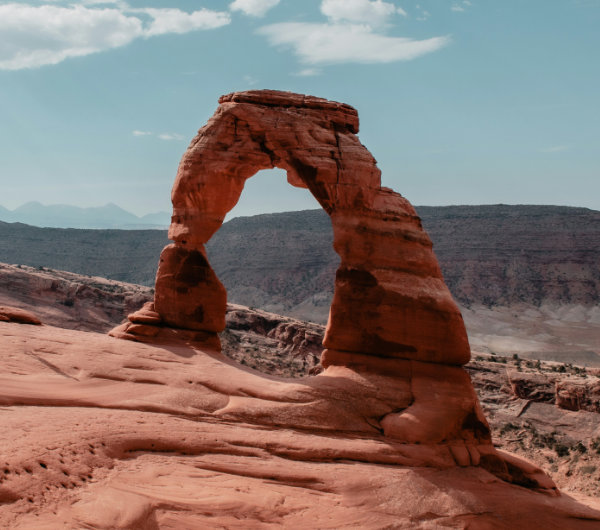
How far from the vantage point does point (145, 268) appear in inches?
3851

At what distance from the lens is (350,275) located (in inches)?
565

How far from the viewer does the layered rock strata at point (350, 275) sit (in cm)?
1340

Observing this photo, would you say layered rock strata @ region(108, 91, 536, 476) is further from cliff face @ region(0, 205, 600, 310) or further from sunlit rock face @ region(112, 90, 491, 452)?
cliff face @ region(0, 205, 600, 310)

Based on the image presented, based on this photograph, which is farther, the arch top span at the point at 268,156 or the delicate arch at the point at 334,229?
the arch top span at the point at 268,156

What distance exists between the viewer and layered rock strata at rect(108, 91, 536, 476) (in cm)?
1340

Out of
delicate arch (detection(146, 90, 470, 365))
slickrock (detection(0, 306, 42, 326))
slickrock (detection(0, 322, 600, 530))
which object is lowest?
slickrock (detection(0, 322, 600, 530))

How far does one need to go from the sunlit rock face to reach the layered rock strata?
24 mm

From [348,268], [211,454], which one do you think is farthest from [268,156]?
[211,454]

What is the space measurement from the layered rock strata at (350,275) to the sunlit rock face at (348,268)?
24 millimetres

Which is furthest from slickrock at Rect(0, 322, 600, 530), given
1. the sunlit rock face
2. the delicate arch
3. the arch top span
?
the arch top span

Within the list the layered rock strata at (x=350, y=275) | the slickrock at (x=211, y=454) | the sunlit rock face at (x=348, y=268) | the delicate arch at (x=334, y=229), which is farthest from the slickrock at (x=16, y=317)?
the delicate arch at (x=334, y=229)

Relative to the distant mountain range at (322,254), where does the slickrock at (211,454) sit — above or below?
below

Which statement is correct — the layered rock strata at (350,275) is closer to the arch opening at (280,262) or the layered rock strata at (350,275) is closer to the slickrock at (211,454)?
the slickrock at (211,454)

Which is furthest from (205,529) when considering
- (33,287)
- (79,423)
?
(33,287)
